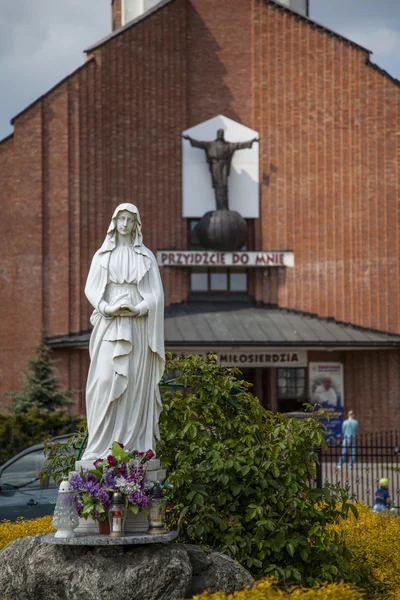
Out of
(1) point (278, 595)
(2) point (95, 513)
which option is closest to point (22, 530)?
(2) point (95, 513)

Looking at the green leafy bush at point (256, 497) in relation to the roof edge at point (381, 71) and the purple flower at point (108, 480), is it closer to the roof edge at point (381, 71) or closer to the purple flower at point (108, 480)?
the purple flower at point (108, 480)

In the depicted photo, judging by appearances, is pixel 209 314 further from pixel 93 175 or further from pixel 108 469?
pixel 108 469

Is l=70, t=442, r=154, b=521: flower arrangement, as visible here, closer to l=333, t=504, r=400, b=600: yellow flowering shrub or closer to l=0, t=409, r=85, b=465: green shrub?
l=333, t=504, r=400, b=600: yellow flowering shrub

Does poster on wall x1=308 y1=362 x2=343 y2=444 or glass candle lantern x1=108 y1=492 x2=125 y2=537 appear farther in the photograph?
poster on wall x1=308 y1=362 x2=343 y2=444

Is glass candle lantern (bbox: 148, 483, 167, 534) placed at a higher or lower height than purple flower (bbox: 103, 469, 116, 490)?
lower

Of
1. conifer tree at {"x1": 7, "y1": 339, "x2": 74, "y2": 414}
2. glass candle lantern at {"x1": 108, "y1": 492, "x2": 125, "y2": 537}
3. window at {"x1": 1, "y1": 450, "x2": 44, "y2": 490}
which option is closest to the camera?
glass candle lantern at {"x1": 108, "y1": 492, "x2": 125, "y2": 537}

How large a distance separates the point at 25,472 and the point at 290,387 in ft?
59.5

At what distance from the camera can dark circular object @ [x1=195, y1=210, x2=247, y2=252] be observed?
108 feet

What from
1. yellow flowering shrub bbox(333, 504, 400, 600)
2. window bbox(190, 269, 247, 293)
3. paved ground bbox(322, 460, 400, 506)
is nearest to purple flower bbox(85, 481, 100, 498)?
yellow flowering shrub bbox(333, 504, 400, 600)

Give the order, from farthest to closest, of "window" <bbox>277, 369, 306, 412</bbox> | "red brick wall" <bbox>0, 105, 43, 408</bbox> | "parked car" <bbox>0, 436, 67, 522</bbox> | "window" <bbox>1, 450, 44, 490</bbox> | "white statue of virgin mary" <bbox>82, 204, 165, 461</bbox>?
"window" <bbox>277, 369, 306, 412</bbox>, "red brick wall" <bbox>0, 105, 43, 408</bbox>, "window" <bbox>1, 450, 44, 490</bbox>, "parked car" <bbox>0, 436, 67, 522</bbox>, "white statue of virgin mary" <bbox>82, 204, 165, 461</bbox>

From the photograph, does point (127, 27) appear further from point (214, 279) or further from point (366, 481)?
point (366, 481)

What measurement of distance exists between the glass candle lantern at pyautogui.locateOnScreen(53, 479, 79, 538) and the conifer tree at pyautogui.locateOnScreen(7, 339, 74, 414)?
20.9 metres

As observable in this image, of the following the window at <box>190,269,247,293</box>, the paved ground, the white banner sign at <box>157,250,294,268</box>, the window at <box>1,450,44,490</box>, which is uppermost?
the white banner sign at <box>157,250,294,268</box>

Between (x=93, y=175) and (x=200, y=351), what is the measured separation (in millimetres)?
6583
